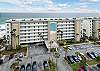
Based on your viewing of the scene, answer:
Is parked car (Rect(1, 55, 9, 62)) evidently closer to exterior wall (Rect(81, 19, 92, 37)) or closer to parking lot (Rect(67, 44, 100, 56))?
parking lot (Rect(67, 44, 100, 56))

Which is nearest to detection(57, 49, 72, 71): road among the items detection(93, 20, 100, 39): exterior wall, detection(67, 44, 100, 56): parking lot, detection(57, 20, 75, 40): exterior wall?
detection(67, 44, 100, 56): parking lot

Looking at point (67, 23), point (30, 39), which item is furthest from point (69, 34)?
point (30, 39)

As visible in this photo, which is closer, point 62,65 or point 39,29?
point 62,65

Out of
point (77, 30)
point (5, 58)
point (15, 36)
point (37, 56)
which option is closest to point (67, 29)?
point (77, 30)

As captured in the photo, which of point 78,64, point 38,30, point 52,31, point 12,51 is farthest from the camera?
point 38,30

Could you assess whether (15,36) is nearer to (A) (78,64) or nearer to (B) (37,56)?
(B) (37,56)

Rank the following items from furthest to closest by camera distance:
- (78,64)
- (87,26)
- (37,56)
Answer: (87,26), (37,56), (78,64)

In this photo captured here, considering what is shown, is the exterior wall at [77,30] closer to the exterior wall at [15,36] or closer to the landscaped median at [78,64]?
the exterior wall at [15,36]

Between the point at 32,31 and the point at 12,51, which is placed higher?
the point at 32,31
